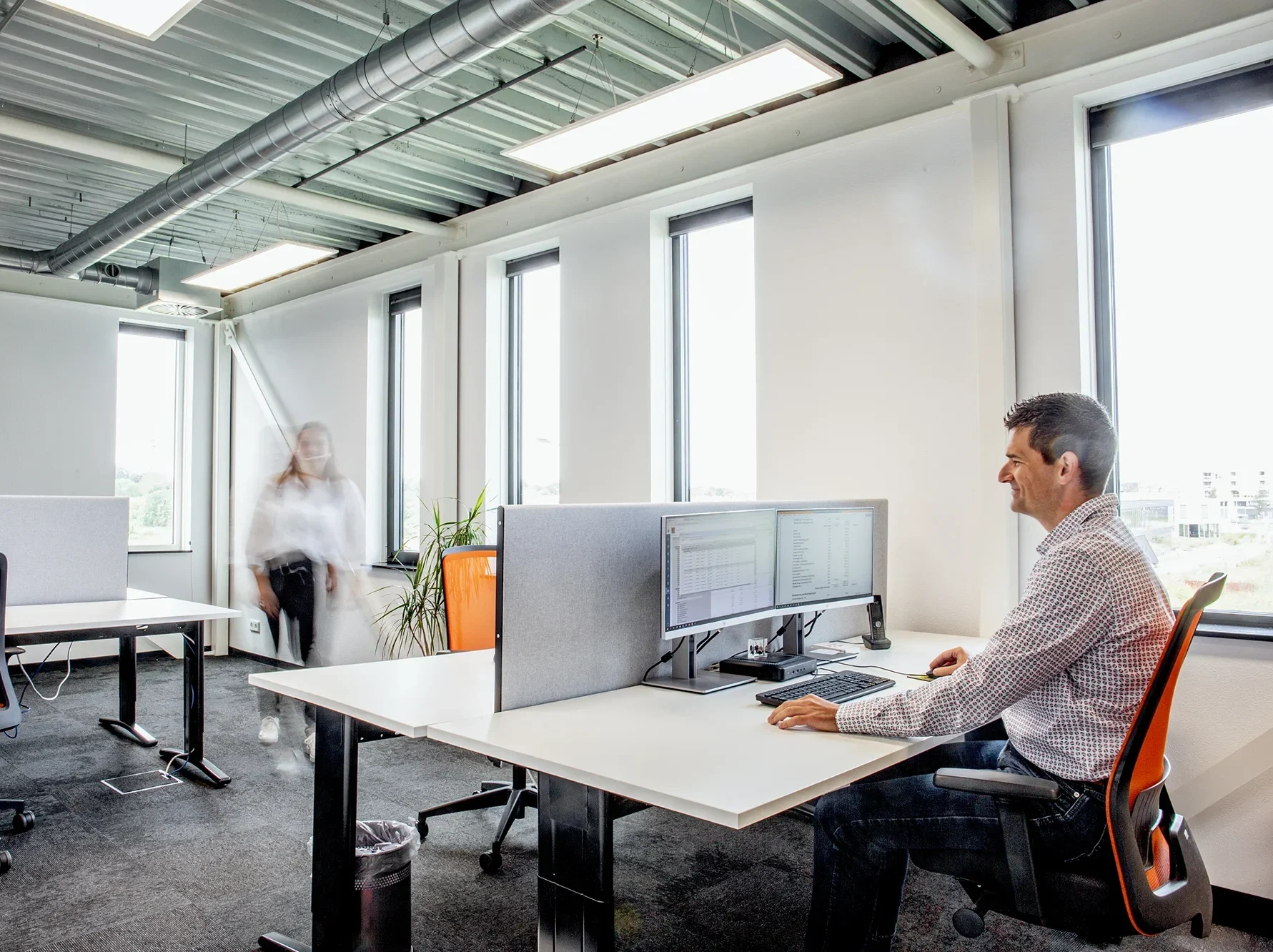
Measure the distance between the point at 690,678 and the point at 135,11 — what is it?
229 centimetres

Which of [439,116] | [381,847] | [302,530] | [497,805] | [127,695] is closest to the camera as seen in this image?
[381,847]

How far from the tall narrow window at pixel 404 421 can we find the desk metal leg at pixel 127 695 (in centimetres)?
165

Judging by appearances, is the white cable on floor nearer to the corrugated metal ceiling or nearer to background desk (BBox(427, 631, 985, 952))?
the corrugated metal ceiling

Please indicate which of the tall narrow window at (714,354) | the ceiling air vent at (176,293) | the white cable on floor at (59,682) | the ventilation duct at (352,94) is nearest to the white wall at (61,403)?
the white cable on floor at (59,682)

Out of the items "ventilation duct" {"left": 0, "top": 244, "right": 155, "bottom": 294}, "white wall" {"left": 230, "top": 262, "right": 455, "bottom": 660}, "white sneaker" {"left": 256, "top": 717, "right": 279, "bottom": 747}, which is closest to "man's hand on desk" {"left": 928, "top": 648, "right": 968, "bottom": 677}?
"white wall" {"left": 230, "top": 262, "right": 455, "bottom": 660}

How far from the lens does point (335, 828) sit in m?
2.12

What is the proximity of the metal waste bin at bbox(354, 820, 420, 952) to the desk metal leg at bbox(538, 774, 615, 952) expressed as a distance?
67 centimetres

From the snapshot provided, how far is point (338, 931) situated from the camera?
→ 6.93ft

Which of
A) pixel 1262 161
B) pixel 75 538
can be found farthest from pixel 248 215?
pixel 1262 161

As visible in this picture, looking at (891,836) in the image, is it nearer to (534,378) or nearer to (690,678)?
(690,678)

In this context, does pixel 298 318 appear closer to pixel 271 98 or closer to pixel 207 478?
pixel 207 478

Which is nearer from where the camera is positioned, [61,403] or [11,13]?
[11,13]

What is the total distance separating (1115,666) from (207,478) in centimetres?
670

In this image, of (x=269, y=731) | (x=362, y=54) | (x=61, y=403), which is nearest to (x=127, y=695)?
(x=269, y=731)
